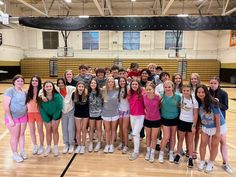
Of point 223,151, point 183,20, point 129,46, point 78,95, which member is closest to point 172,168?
point 223,151

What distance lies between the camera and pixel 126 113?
134 inches

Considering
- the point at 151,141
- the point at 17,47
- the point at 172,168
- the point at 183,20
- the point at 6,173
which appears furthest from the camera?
the point at 17,47

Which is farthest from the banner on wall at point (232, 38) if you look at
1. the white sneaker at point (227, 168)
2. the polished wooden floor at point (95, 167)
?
the white sneaker at point (227, 168)

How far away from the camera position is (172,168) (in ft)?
9.87

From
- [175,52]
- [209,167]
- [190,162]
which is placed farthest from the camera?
[175,52]

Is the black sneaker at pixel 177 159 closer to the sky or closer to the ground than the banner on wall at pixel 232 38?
closer to the ground

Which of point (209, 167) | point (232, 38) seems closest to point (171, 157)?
point (209, 167)

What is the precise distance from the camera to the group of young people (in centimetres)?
287

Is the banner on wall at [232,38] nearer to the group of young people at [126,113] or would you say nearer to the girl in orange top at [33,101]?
the group of young people at [126,113]

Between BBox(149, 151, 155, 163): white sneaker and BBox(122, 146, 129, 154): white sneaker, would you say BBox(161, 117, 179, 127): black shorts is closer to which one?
BBox(149, 151, 155, 163): white sneaker

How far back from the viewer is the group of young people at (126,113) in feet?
9.40

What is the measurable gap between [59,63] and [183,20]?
1371cm

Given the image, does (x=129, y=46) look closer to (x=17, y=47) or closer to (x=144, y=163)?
(x=17, y=47)

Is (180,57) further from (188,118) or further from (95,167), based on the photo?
(95,167)
